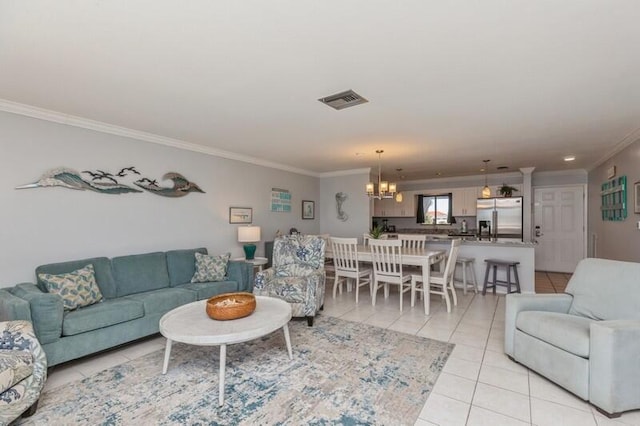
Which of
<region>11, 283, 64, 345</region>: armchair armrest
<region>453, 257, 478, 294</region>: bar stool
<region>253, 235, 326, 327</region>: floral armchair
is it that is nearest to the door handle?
<region>453, 257, 478, 294</region>: bar stool

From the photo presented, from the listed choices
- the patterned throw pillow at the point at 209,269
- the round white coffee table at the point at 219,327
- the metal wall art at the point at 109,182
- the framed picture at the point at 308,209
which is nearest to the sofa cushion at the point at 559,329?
the round white coffee table at the point at 219,327

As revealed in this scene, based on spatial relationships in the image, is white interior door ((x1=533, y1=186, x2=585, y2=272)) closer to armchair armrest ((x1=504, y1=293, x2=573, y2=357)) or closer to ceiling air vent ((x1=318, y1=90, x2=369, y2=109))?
armchair armrest ((x1=504, y1=293, x2=573, y2=357))

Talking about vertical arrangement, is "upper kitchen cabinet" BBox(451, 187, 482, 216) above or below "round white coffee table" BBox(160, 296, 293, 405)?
above

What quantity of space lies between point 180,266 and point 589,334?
4091 mm

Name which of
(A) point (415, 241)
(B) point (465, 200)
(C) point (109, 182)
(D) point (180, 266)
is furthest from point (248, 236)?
(B) point (465, 200)

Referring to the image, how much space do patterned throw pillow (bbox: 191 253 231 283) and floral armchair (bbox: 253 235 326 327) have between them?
1.76ft

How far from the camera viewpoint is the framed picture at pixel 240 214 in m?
5.20

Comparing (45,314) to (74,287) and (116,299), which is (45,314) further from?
(116,299)

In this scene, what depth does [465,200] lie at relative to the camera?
25.2ft

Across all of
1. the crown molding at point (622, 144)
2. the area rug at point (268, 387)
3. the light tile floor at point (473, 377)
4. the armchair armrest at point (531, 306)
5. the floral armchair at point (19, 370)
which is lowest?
the area rug at point (268, 387)

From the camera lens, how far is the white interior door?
6.78 metres

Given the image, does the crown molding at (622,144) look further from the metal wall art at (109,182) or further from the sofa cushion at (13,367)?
the sofa cushion at (13,367)

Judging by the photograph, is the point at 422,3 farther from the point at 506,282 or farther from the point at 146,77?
the point at 506,282

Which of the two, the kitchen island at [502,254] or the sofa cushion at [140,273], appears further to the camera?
the kitchen island at [502,254]
